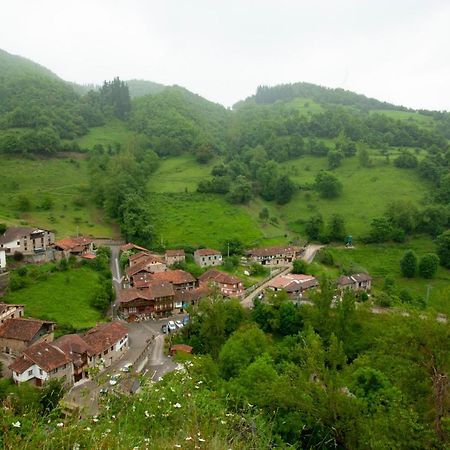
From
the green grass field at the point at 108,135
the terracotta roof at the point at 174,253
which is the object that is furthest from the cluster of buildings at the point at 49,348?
the green grass field at the point at 108,135

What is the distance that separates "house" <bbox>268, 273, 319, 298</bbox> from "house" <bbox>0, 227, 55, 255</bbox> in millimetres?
22475

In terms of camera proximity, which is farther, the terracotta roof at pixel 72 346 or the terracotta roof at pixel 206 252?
the terracotta roof at pixel 206 252

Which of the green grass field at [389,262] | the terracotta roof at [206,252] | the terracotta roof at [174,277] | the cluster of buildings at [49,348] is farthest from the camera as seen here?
the terracotta roof at [206,252]

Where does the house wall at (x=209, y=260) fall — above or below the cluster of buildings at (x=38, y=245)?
below

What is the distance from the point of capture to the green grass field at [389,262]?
1879 inches

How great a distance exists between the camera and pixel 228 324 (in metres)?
33.3

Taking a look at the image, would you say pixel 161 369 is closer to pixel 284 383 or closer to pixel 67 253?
pixel 284 383

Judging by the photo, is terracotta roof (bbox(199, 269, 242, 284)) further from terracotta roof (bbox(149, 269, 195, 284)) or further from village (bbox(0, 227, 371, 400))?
terracotta roof (bbox(149, 269, 195, 284))

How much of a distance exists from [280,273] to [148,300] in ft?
52.5

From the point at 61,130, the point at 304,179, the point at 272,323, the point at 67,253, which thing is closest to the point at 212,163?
the point at 304,179

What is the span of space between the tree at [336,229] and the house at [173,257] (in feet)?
66.5

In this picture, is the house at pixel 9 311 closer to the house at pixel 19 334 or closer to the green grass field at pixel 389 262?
the house at pixel 19 334

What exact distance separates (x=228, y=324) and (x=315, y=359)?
19.1 m

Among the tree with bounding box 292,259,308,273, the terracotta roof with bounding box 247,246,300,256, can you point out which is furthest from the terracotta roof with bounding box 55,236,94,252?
the tree with bounding box 292,259,308,273
